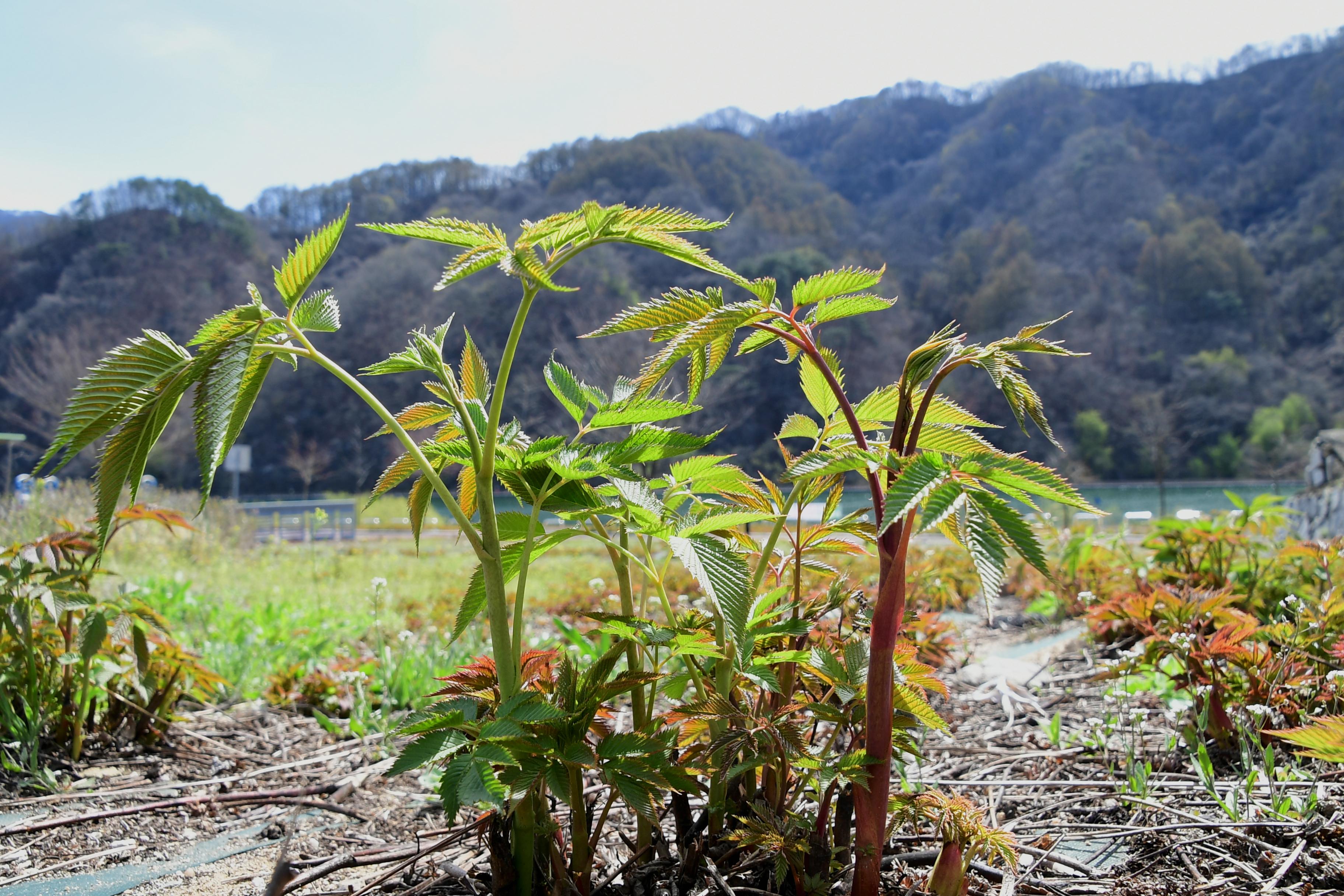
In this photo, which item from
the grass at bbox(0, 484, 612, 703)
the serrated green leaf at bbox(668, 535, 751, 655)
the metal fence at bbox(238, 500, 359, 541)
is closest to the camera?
the serrated green leaf at bbox(668, 535, 751, 655)

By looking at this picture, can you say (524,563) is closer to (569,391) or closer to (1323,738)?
(569,391)

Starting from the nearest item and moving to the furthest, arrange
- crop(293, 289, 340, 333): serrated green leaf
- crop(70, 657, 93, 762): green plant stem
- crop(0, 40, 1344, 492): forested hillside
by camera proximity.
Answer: crop(293, 289, 340, 333): serrated green leaf, crop(70, 657, 93, 762): green plant stem, crop(0, 40, 1344, 492): forested hillside

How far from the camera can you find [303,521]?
13539mm

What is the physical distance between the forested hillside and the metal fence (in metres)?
5.21

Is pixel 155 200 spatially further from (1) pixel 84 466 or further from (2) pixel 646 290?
(2) pixel 646 290

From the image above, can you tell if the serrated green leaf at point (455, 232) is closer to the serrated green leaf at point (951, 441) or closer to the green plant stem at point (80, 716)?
the serrated green leaf at point (951, 441)

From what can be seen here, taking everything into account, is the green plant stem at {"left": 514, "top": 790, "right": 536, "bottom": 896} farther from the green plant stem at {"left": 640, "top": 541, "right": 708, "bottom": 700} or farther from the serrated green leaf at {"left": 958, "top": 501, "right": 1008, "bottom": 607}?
the serrated green leaf at {"left": 958, "top": 501, "right": 1008, "bottom": 607}

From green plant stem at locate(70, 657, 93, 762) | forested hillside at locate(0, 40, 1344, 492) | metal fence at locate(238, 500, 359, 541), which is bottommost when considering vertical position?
metal fence at locate(238, 500, 359, 541)

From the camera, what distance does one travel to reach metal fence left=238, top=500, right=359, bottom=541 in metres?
11.9

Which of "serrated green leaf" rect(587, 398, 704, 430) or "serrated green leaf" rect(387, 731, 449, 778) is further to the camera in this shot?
"serrated green leaf" rect(587, 398, 704, 430)

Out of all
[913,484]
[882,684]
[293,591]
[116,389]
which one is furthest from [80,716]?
[293,591]

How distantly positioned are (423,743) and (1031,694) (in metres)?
2.27

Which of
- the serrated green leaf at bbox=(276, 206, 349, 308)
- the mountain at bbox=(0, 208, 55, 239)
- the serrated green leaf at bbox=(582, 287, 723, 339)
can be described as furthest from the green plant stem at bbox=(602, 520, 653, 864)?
the mountain at bbox=(0, 208, 55, 239)

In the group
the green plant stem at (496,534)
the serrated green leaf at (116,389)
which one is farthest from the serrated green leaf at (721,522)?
the serrated green leaf at (116,389)
